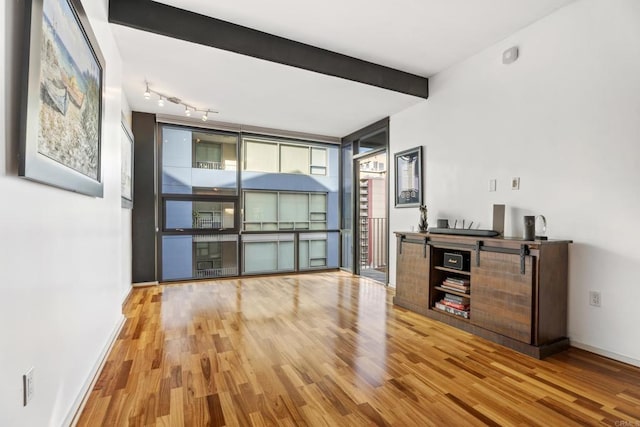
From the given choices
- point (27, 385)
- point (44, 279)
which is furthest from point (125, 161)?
point (27, 385)

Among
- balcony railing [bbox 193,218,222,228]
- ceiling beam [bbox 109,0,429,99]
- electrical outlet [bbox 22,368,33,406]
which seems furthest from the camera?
balcony railing [bbox 193,218,222,228]

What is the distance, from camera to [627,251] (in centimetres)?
225

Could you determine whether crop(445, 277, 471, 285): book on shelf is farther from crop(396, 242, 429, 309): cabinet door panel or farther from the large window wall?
the large window wall

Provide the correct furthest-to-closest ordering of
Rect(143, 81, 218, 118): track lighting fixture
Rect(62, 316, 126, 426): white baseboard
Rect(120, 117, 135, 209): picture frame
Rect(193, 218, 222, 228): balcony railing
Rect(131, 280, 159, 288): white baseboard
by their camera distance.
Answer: Rect(193, 218, 222, 228): balcony railing
Rect(131, 280, 159, 288): white baseboard
Rect(143, 81, 218, 118): track lighting fixture
Rect(120, 117, 135, 209): picture frame
Rect(62, 316, 126, 426): white baseboard

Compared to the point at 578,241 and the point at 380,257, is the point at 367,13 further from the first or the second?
the point at 380,257

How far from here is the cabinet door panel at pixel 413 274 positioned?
3373 mm

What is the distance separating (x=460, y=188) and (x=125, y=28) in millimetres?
3590

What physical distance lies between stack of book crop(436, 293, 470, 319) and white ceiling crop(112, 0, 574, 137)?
98.1 inches

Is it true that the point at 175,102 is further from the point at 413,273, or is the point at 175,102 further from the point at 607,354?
the point at 607,354

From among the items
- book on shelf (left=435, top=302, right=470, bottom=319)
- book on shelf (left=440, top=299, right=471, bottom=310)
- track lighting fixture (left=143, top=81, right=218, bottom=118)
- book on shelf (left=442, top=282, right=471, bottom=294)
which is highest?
track lighting fixture (left=143, top=81, right=218, bottom=118)

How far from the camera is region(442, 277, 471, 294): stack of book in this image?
3.03 metres

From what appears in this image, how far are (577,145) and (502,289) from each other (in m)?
1.31

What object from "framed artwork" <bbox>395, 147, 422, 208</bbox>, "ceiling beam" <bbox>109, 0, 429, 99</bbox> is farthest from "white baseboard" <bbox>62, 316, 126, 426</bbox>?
"framed artwork" <bbox>395, 147, 422, 208</bbox>

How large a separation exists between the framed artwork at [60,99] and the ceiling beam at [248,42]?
73cm
